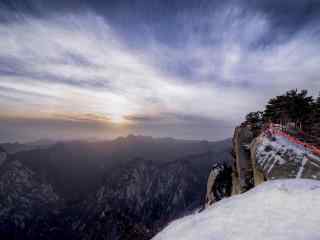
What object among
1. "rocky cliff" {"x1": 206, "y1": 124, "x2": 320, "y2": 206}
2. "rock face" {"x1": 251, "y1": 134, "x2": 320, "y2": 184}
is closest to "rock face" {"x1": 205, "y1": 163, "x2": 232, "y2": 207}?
"rocky cliff" {"x1": 206, "y1": 124, "x2": 320, "y2": 206}

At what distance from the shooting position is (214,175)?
45.0 metres

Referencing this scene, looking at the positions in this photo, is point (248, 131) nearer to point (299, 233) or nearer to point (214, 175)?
point (214, 175)

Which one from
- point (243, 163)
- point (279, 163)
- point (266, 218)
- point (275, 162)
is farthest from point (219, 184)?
point (266, 218)

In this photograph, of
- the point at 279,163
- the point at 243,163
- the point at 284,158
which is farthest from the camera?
the point at 243,163

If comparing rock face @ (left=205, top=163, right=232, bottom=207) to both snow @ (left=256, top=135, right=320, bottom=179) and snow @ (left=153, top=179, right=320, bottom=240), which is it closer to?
snow @ (left=256, top=135, right=320, bottom=179)

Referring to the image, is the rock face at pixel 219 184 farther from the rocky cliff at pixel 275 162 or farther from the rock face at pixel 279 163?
the rock face at pixel 279 163

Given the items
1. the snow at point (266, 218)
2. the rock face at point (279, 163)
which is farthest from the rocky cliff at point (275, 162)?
the snow at point (266, 218)

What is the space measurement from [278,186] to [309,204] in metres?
1.47

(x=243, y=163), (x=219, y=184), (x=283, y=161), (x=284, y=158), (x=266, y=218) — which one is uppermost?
(x=284, y=158)

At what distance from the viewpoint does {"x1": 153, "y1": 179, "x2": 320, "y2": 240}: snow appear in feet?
20.5

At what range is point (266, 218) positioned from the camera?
7.01 meters

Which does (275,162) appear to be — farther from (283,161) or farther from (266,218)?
(266,218)

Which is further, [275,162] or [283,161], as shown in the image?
[275,162]

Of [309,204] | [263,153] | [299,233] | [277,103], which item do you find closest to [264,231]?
[299,233]
